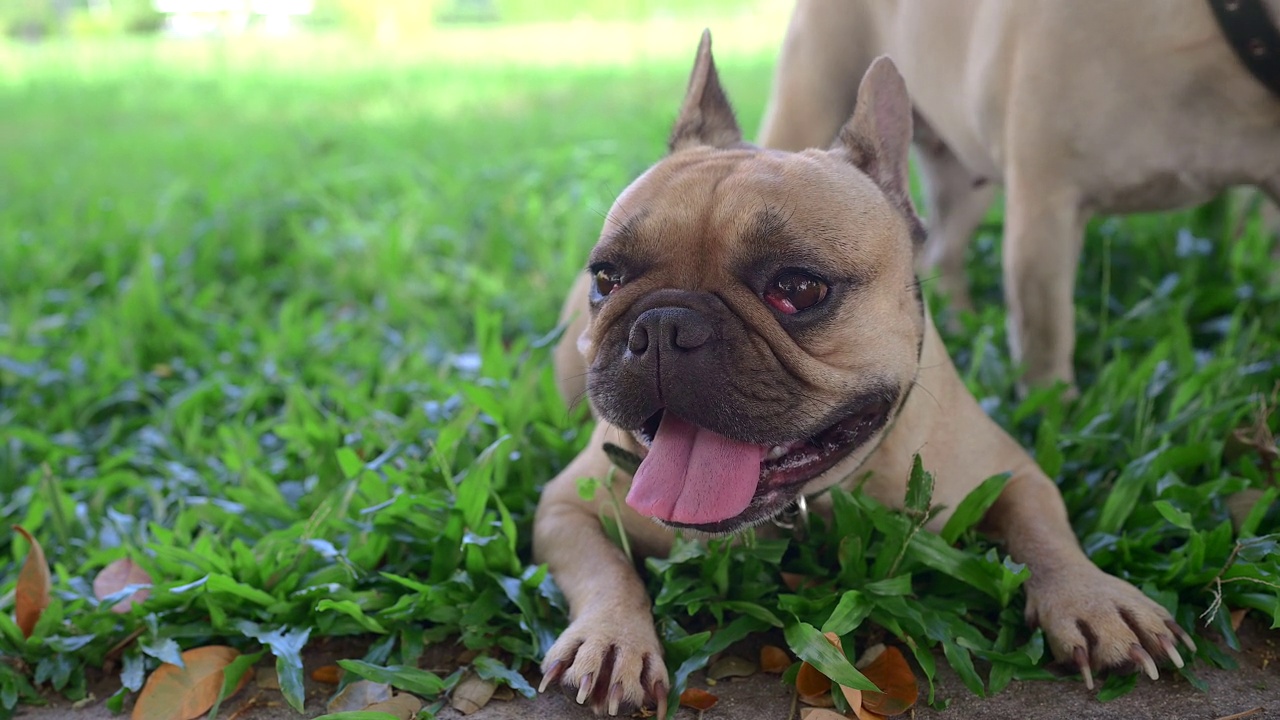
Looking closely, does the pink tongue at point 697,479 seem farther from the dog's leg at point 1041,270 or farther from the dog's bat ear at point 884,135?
the dog's leg at point 1041,270

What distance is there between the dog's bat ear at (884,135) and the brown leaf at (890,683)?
3.39 feet

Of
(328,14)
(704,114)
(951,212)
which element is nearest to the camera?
(704,114)

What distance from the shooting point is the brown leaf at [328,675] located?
257 centimetres

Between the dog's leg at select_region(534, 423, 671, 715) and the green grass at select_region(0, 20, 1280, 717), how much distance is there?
83 mm

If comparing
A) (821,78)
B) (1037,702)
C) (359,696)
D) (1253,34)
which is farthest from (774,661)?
(821,78)

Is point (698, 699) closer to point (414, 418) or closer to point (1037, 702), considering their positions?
point (1037, 702)

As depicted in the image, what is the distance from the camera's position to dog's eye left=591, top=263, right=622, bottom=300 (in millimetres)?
2646

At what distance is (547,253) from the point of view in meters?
5.46

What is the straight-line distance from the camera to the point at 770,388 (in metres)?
2.33

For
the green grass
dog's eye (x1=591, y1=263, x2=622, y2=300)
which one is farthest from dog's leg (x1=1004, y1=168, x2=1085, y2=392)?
dog's eye (x1=591, y1=263, x2=622, y2=300)

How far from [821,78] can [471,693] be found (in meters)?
2.49

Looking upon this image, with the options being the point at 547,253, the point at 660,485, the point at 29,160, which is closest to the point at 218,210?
the point at 547,253

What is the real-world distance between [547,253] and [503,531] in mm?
2779

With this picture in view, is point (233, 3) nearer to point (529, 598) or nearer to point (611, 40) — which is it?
point (611, 40)
